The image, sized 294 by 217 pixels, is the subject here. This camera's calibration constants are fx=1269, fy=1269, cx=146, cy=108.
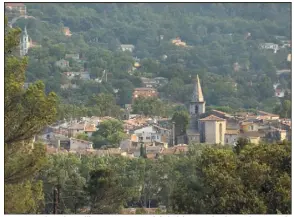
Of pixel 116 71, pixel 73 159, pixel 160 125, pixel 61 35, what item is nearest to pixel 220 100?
pixel 116 71

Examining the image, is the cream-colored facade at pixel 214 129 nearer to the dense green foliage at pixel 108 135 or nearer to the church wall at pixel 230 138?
the church wall at pixel 230 138

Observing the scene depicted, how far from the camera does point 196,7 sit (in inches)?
2746

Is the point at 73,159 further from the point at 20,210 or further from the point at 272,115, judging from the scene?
the point at 272,115

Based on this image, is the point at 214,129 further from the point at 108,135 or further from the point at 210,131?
the point at 108,135

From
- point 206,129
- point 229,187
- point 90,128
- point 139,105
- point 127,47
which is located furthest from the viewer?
point 127,47

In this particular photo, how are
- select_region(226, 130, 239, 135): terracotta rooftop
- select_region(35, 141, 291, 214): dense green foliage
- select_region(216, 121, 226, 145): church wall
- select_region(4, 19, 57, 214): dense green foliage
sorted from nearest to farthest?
select_region(4, 19, 57, 214): dense green foliage, select_region(35, 141, 291, 214): dense green foliage, select_region(216, 121, 226, 145): church wall, select_region(226, 130, 239, 135): terracotta rooftop

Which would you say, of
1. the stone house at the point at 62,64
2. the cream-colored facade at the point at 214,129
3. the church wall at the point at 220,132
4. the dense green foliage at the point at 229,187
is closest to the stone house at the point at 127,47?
the stone house at the point at 62,64

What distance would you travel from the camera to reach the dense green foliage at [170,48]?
4428 cm

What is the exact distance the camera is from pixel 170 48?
187 ft

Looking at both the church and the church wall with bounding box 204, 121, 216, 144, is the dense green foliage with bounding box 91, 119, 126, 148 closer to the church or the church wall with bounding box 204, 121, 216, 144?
the church

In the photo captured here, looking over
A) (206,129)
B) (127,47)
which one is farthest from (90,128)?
(127,47)

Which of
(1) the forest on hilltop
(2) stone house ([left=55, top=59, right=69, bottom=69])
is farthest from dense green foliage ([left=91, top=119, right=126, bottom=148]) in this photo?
(2) stone house ([left=55, top=59, right=69, bottom=69])

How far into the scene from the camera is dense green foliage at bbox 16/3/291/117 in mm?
44281

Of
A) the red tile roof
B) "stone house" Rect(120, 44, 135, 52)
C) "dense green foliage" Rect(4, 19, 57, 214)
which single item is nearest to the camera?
"dense green foliage" Rect(4, 19, 57, 214)
